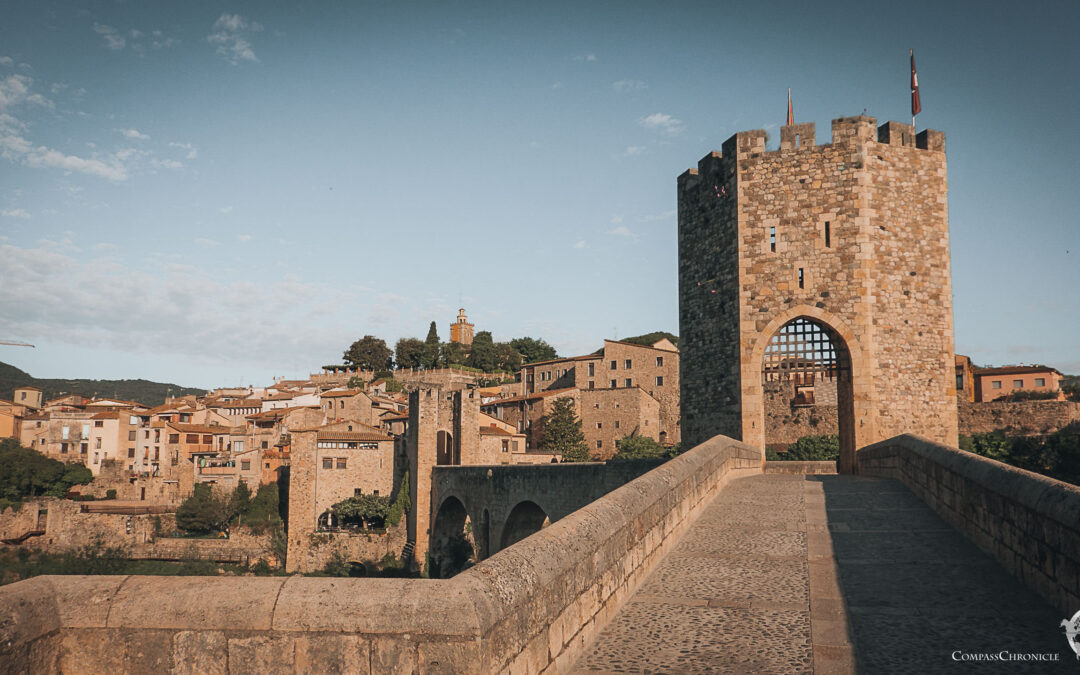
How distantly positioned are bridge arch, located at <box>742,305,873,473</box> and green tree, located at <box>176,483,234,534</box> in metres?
50.7

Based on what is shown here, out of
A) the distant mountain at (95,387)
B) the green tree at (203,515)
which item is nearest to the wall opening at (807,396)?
the green tree at (203,515)

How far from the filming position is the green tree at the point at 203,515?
183 feet

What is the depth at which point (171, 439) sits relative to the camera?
66.0 metres

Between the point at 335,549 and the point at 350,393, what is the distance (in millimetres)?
26448

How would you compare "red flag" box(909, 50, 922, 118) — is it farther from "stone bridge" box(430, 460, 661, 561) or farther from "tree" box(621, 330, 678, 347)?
"tree" box(621, 330, 678, 347)

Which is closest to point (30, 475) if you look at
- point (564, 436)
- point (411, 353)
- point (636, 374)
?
point (564, 436)

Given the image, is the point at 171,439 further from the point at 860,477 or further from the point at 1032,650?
the point at 1032,650

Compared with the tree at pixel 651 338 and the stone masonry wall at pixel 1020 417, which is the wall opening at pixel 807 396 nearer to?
the stone masonry wall at pixel 1020 417

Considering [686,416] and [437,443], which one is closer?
[686,416]

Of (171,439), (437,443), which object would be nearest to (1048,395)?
(437,443)

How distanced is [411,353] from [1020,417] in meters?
83.3

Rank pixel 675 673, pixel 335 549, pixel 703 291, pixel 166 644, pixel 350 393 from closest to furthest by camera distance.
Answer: pixel 166 644 < pixel 675 673 < pixel 703 291 < pixel 335 549 < pixel 350 393

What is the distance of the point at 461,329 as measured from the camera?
158m

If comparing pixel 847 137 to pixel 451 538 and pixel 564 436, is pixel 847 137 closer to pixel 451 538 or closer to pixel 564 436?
pixel 451 538
